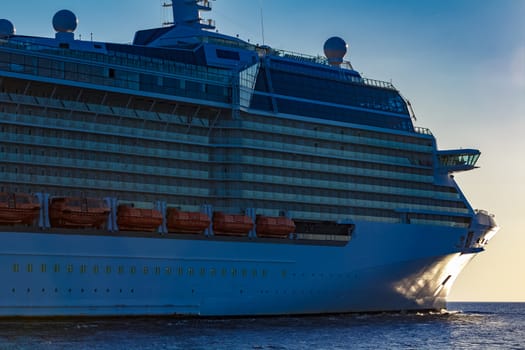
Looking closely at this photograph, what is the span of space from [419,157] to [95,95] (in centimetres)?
2362

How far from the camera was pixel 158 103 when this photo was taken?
59781mm

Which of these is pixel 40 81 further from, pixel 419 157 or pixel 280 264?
pixel 419 157

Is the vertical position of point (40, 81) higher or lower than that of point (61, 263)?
higher

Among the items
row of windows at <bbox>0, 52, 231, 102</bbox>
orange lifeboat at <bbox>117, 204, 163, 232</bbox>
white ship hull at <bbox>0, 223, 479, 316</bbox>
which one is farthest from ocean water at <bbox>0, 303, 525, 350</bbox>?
row of windows at <bbox>0, 52, 231, 102</bbox>

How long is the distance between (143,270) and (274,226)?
8880 mm

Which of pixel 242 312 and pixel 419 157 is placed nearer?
pixel 242 312

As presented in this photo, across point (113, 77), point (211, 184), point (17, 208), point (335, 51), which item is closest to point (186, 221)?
point (211, 184)

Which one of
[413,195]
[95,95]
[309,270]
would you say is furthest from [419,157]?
[95,95]

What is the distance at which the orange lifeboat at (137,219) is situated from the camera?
180 feet

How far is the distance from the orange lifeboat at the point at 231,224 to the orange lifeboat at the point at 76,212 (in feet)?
22.8

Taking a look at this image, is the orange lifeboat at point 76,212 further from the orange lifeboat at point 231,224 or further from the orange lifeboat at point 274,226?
the orange lifeboat at point 274,226

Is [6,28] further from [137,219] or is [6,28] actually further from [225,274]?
[225,274]

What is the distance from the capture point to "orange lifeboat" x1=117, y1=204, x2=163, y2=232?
5494 cm

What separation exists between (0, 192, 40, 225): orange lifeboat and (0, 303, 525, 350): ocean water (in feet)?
15.2
